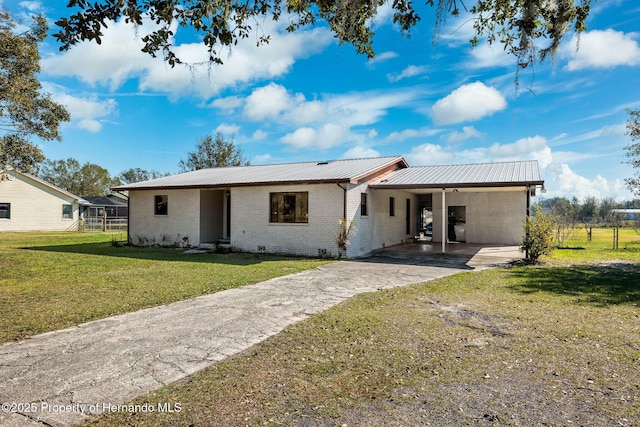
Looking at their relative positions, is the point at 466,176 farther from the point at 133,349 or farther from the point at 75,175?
the point at 75,175

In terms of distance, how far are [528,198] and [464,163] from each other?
3176 mm

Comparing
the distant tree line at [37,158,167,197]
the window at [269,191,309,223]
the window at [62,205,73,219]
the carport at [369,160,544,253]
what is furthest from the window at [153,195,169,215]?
the distant tree line at [37,158,167,197]

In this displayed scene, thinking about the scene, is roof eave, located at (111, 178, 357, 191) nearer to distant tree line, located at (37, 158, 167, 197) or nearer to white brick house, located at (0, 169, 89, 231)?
white brick house, located at (0, 169, 89, 231)

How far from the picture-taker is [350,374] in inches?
142

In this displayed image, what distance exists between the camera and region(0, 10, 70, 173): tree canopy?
10875mm

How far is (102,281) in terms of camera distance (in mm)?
8562

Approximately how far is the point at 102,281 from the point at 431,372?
784 cm

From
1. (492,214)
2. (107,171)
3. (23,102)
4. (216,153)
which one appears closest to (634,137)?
(492,214)

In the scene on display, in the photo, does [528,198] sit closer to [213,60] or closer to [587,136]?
[587,136]

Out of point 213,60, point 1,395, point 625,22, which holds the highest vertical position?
point 625,22

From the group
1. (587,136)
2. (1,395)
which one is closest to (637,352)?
(1,395)

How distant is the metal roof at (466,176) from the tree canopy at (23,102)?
464 inches

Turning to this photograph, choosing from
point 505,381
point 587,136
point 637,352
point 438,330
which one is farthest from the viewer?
point 587,136

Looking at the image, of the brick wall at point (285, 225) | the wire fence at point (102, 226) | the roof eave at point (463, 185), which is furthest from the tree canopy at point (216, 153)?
the roof eave at point (463, 185)
